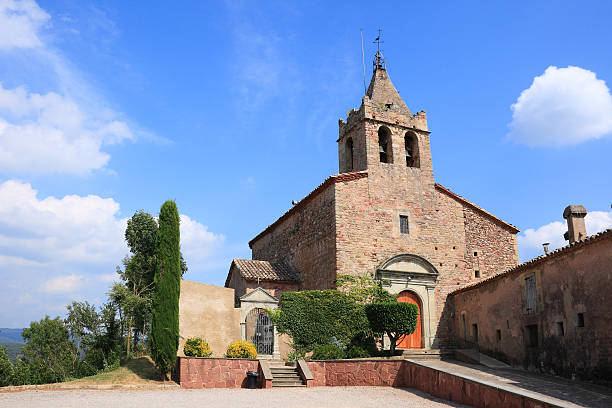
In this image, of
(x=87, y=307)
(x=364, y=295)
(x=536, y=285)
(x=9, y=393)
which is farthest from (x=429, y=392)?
(x=87, y=307)

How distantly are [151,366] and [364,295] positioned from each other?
9.01 metres

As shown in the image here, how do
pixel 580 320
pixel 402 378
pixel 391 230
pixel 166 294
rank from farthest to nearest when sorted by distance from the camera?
pixel 391 230
pixel 166 294
pixel 402 378
pixel 580 320

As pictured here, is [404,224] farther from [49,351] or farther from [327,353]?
[49,351]

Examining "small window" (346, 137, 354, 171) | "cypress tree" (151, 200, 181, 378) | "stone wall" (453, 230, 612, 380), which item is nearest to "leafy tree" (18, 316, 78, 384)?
"cypress tree" (151, 200, 181, 378)

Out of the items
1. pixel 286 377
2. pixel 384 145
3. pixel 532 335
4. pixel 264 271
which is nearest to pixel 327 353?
pixel 286 377

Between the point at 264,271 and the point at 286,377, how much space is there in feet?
29.2

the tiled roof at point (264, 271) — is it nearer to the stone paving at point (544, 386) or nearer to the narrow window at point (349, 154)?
the narrow window at point (349, 154)

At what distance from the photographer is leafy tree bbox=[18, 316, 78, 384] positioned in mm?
23641

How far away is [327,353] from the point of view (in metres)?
17.7

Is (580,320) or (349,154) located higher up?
(349,154)

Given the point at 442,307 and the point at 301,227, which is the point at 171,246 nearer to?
the point at 301,227

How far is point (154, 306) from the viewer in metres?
16.4

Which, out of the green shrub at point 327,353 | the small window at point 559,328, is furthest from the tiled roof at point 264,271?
the small window at point 559,328

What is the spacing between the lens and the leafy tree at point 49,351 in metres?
23.6
